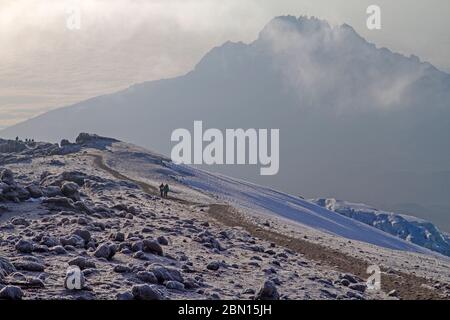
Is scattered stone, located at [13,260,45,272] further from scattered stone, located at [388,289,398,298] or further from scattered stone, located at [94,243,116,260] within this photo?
scattered stone, located at [388,289,398,298]

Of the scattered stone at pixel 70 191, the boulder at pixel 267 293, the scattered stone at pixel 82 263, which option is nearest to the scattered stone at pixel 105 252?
the scattered stone at pixel 82 263

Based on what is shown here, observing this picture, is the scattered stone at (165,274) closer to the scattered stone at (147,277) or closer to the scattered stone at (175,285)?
the scattered stone at (147,277)

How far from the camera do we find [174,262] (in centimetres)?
1952

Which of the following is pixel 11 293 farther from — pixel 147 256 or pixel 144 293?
pixel 147 256

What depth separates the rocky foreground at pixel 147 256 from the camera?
610 inches

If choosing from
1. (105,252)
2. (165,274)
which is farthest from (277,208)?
(165,274)

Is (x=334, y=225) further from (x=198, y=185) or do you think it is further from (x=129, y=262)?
(x=129, y=262)

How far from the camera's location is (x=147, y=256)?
1939 cm

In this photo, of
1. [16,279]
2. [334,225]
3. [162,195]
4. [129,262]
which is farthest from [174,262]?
[334,225]

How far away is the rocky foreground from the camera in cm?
1550

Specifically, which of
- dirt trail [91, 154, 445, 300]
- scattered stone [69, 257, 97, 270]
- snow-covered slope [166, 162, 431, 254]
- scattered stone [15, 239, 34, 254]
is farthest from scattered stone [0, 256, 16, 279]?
snow-covered slope [166, 162, 431, 254]

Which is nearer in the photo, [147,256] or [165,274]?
[165,274]

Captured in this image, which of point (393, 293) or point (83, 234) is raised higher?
point (83, 234)
